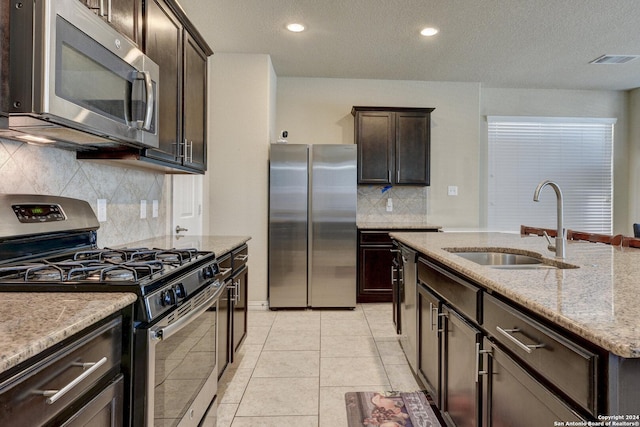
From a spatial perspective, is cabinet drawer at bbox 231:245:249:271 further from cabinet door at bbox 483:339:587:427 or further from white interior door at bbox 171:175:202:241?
cabinet door at bbox 483:339:587:427

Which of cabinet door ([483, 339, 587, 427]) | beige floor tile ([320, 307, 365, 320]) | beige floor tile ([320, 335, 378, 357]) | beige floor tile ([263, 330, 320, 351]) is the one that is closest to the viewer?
cabinet door ([483, 339, 587, 427])

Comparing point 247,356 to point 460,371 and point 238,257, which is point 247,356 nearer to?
point 238,257

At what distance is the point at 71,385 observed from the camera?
2.62 feet

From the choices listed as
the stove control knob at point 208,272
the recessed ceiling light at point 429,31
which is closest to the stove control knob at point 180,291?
the stove control knob at point 208,272

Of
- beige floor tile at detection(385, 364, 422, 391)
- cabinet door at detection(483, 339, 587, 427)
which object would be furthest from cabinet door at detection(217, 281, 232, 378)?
cabinet door at detection(483, 339, 587, 427)

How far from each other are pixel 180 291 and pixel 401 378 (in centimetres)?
170

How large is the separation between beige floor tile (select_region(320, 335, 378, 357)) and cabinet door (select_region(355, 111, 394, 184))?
6.27ft

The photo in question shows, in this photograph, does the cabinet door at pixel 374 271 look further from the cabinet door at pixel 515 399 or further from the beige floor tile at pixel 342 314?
the cabinet door at pixel 515 399

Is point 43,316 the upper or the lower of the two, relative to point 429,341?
upper

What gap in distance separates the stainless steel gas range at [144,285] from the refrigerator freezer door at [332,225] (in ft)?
6.87

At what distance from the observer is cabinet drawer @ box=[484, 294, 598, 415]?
2.61 feet

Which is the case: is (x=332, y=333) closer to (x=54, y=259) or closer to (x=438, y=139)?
(x=54, y=259)

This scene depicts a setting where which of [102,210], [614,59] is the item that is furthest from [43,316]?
[614,59]

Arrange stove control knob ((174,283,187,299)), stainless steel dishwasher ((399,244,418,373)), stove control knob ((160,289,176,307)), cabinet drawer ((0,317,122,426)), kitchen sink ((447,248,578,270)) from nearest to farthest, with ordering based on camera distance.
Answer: cabinet drawer ((0,317,122,426)) < stove control knob ((160,289,176,307)) < stove control knob ((174,283,187,299)) < kitchen sink ((447,248,578,270)) < stainless steel dishwasher ((399,244,418,373))
